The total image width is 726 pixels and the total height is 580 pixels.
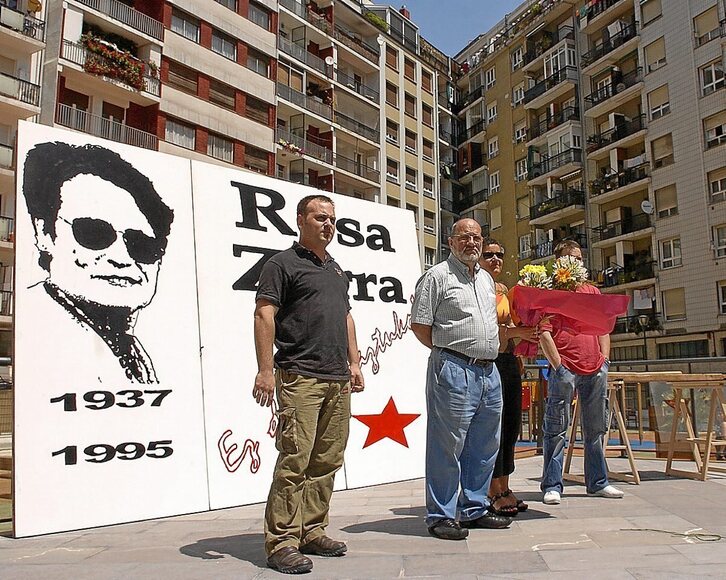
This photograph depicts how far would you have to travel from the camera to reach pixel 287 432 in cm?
373

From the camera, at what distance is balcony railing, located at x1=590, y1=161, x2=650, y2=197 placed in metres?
37.6

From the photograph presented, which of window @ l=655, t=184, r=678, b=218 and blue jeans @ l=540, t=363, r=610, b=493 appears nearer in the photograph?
blue jeans @ l=540, t=363, r=610, b=493

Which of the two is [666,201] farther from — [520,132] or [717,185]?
[520,132]

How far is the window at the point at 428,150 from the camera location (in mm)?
50625

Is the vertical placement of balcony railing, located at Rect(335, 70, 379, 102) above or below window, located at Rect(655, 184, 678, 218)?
above

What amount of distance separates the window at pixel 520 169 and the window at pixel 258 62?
19144 millimetres

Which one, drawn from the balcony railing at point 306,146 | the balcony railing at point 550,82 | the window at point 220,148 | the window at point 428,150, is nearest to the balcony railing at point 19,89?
the window at point 220,148

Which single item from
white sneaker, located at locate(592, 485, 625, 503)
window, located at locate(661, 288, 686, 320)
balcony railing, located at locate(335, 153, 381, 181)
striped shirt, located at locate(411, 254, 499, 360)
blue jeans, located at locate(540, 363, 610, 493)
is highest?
balcony railing, located at locate(335, 153, 381, 181)

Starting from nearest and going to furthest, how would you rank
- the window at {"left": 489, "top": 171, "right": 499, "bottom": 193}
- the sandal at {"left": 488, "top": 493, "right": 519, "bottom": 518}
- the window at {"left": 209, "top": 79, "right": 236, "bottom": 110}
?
1. the sandal at {"left": 488, "top": 493, "right": 519, "bottom": 518}
2. the window at {"left": 209, "top": 79, "right": 236, "bottom": 110}
3. the window at {"left": 489, "top": 171, "right": 499, "bottom": 193}

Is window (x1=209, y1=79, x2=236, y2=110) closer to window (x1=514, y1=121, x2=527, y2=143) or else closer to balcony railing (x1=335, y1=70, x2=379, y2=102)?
balcony railing (x1=335, y1=70, x2=379, y2=102)

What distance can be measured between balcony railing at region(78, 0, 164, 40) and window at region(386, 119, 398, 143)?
63.6 feet

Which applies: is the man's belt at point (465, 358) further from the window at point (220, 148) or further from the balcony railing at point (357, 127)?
the balcony railing at point (357, 127)

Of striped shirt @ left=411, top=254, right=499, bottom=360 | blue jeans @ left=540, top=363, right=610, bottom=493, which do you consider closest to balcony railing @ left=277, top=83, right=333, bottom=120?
blue jeans @ left=540, top=363, right=610, bottom=493

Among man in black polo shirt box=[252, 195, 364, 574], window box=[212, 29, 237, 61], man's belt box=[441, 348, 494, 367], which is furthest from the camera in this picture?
window box=[212, 29, 237, 61]
